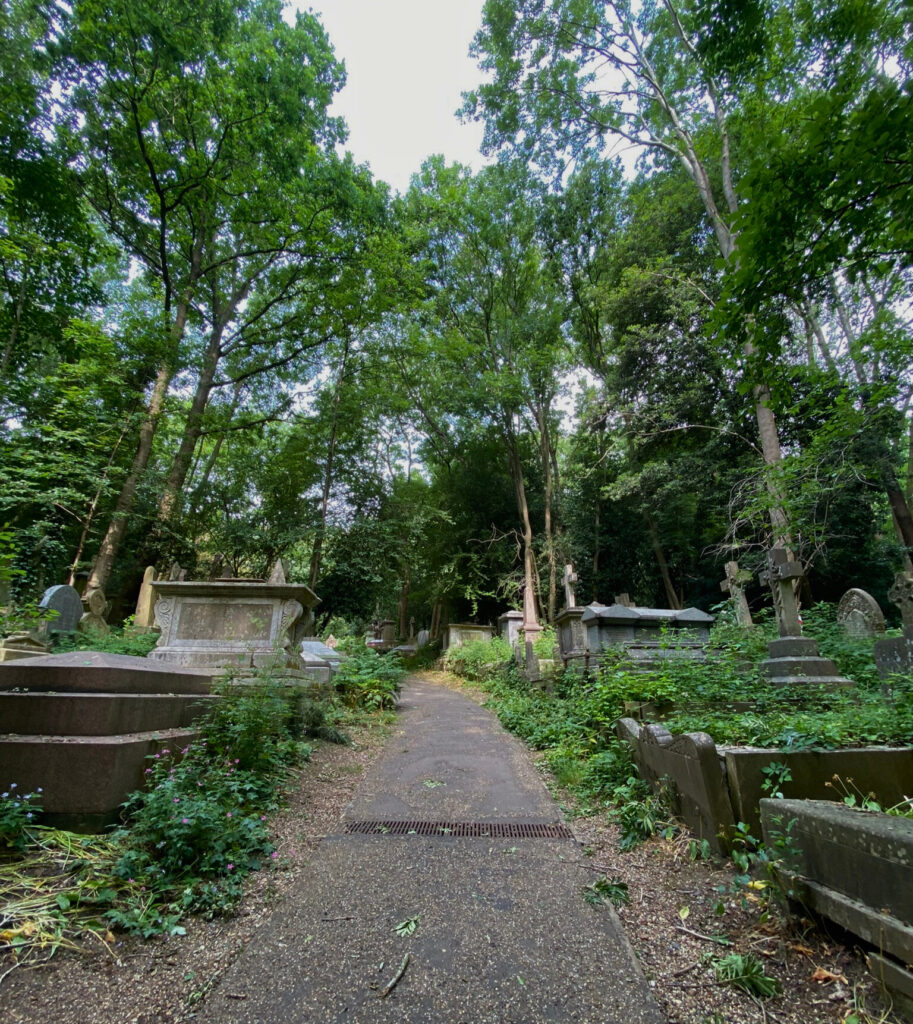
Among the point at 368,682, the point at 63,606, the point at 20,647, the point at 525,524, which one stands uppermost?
the point at 525,524

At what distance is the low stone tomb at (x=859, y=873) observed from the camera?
1481 mm

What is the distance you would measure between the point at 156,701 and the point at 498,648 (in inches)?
450

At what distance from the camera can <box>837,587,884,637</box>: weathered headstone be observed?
8992 millimetres

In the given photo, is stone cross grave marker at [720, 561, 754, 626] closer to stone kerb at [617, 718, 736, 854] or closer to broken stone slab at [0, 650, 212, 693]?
stone kerb at [617, 718, 736, 854]

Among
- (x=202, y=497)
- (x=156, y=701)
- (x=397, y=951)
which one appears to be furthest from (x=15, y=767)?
(x=202, y=497)

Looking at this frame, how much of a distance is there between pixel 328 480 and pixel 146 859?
11874mm

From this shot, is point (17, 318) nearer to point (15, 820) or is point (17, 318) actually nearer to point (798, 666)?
point (15, 820)

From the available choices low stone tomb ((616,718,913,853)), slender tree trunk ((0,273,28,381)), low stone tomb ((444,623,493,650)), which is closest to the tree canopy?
slender tree trunk ((0,273,28,381))

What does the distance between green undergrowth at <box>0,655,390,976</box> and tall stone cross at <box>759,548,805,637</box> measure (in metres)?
6.58

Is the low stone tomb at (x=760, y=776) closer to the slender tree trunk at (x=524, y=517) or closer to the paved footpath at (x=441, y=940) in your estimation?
the paved footpath at (x=441, y=940)

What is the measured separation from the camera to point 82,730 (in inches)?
115

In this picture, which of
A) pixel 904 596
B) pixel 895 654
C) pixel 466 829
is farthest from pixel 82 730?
pixel 904 596

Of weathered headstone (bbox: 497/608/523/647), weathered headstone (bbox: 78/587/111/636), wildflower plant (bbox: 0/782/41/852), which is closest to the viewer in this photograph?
wildflower plant (bbox: 0/782/41/852)

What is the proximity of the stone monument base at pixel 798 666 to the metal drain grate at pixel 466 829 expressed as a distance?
141 inches
